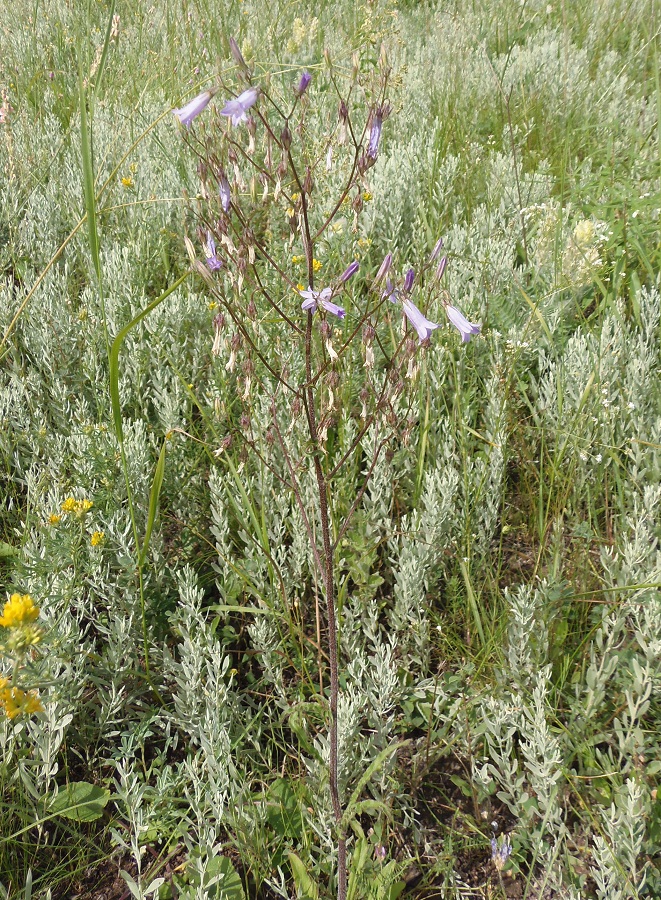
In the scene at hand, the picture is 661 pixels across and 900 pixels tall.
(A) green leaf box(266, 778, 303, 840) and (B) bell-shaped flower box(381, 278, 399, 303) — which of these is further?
(A) green leaf box(266, 778, 303, 840)

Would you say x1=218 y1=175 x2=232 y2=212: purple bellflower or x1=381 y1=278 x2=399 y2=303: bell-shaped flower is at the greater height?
x1=218 y1=175 x2=232 y2=212: purple bellflower

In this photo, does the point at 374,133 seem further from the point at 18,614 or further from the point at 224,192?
the point at 18,614

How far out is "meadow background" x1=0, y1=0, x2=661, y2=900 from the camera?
1.62m

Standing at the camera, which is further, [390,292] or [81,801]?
[81,801]

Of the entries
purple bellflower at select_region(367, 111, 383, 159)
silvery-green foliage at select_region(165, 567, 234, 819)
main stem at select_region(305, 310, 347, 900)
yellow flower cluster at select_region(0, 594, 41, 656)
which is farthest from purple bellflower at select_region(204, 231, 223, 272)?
silvery-green foliage at select_region(165, 567, 234, 819)

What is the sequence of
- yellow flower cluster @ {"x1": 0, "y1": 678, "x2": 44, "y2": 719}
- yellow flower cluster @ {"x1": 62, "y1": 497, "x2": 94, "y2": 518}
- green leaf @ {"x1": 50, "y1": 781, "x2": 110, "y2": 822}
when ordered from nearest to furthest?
yellow flower cluster @ {"x1": 0, "y1": 678, "x2": 44, "y2": 719} → green leaf @ {"x1": 50, "y1": 781, "x2": 110, "y2": 822} → yellow flower cluster @ {"x1": 62, "y1": 497, "x2": 94, "y2": 518}

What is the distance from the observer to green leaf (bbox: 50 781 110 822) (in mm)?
1656

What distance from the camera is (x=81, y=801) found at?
5.52 feet

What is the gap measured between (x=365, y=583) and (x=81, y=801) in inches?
36.3

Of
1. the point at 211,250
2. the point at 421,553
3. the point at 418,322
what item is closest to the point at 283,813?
the point at 421,553

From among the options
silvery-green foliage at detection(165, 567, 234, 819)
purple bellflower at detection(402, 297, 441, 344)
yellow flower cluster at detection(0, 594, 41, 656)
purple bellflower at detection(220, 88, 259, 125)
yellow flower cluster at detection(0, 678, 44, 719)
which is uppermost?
purple bellflower at detection(220, 88, 259, 125)

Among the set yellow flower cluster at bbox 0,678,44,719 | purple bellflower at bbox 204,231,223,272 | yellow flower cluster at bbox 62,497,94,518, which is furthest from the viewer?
yellow flower cluster at bbox 62,497,94,518

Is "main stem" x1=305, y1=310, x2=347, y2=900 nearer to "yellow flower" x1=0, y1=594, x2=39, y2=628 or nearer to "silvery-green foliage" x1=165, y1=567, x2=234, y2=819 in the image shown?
"silvery-green foliage" x1=165, y1=567, x2=234, y2=819

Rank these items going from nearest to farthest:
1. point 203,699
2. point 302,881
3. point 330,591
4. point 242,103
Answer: point 242,103
point 330,591
point 302,881
point 203,699
